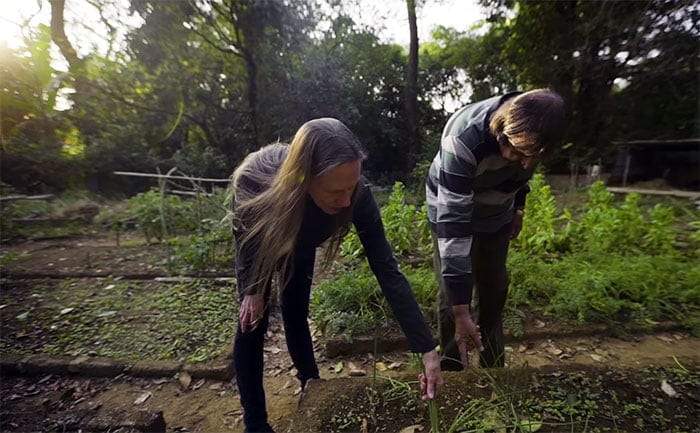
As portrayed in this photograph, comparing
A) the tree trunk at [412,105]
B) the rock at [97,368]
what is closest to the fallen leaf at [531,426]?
the rock at [97,368]

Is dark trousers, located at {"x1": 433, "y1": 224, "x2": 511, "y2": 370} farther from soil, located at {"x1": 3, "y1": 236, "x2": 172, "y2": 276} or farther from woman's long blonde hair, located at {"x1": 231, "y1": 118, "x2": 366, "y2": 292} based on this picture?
soil, located at {"x1": 3, "y1": 236, "x2": 172, "y2": 276}

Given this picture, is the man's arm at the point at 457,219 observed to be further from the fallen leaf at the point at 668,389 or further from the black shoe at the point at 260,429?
the black shoe at the point at 260,429

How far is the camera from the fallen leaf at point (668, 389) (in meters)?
1.19

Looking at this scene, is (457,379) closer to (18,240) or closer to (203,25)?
(18,240)

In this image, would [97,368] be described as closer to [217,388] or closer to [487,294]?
[217,388]

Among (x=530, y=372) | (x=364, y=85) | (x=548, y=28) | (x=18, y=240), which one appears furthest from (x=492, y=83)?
(x=18, y=240)

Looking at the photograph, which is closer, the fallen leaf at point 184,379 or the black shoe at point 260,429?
the black shoe at point 260,429

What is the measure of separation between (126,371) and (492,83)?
1079cm

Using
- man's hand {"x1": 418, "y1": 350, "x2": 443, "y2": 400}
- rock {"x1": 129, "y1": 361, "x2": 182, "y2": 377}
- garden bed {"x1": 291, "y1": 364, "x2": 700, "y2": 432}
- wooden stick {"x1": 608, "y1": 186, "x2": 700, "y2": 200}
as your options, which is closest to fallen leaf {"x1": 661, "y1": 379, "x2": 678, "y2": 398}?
garden bed {"x1": 291, "y1": 364, "x2": 700, "y2": 432}

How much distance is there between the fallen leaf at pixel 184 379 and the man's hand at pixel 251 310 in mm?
1195

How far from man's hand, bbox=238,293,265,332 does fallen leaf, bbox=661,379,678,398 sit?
1.49 m

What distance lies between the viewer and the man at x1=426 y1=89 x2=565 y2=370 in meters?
1.25

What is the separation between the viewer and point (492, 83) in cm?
1012

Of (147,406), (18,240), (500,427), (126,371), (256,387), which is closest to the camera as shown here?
(500,427)
